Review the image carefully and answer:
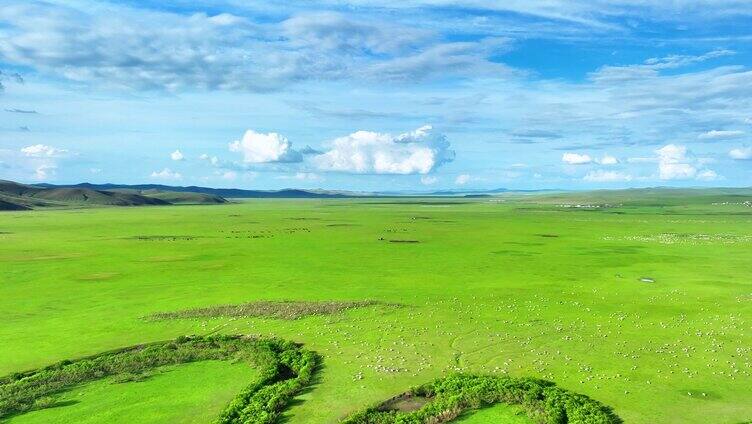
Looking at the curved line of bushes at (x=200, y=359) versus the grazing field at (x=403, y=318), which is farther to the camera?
the grazing field at (x=403, y=318)

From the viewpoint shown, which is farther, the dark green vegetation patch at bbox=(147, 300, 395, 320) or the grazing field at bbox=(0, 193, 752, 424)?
A: the dark green vegetation patch at bbox=(147, 300, 395, 320)

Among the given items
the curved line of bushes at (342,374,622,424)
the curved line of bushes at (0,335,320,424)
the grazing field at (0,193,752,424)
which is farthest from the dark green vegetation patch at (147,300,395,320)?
the curved line of bushes at (342,374,622,424)

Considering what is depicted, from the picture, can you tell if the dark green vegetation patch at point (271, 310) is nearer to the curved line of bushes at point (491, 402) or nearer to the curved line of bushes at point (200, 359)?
the curved line of bushes at point (200, 359)

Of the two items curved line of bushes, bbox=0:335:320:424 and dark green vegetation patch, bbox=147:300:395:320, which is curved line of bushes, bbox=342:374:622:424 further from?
dark green vegetation patch, bbox=147:300:395:320

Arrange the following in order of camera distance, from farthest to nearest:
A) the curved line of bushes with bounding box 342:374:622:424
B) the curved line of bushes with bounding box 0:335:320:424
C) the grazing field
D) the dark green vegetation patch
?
the dark green vegetation patch → the grazing field → the curved line of bushes with bounding box 0:335:320:424 → the curved line of bushes with bounding box 342:374:622:424

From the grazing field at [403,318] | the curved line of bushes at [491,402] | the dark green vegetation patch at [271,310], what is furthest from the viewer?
the dark green vegetation patch at [271,310]

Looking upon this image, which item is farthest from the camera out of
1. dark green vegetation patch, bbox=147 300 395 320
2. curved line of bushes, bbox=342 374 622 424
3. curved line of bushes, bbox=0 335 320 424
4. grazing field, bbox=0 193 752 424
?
dark green vegetation patch, bbox=147 300 395 320

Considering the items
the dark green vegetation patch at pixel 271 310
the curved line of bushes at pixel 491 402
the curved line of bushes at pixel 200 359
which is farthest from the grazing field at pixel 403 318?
the curved line of bushes at pixel 200 359
